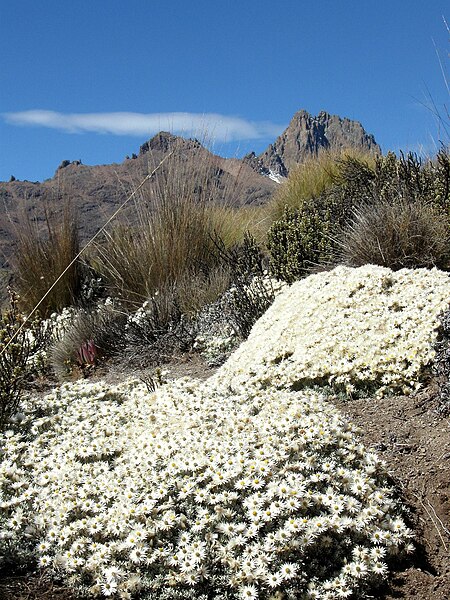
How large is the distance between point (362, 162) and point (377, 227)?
19.5 feet

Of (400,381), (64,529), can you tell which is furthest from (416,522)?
(64,529)

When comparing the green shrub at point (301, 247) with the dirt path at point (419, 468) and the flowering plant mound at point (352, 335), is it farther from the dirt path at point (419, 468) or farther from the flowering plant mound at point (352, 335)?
the dirt path at point (419, 468)

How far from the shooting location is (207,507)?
290 centimetres

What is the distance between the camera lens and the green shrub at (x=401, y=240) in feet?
21.5

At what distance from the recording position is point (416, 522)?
10.3ft

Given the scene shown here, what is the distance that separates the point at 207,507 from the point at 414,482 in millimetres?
1183

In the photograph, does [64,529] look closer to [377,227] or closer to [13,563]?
[13,563]

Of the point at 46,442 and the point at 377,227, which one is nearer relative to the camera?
the point at 46,442

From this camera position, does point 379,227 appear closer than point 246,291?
Yes


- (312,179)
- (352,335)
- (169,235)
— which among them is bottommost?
(352,335)

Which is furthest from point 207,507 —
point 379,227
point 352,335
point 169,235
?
point 169,235

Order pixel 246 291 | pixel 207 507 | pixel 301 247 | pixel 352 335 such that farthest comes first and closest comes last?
pixel 301 247
pixel 246 291
pixel 352 335
pixel 207 507

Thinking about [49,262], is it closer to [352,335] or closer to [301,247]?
[301,247]

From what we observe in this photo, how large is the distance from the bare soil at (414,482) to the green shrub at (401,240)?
2742 mm
